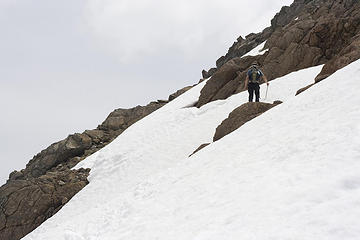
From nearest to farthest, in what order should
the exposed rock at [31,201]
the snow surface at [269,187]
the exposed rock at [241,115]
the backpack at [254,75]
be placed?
the snow surface at [269,187] < the exposed rock at [241,115] < the backpack at [254,75] < the exposed rock at [31,201]

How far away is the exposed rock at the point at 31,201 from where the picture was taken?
21.0m

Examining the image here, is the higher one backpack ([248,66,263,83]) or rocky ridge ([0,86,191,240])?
backpack ([248,66,263,83])

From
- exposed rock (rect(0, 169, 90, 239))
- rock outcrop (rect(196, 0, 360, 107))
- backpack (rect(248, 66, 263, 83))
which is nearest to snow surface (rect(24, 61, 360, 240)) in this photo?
backpack (rect(248, 66, 263, 83))

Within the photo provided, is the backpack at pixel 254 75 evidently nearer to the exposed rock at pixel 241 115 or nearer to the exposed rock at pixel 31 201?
the exposed rock at pixel 241 115

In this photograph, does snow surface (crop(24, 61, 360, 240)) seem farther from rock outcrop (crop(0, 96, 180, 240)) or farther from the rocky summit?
rock outcrop (crop(0, 96, 180, 240))

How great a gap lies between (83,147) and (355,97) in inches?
1043

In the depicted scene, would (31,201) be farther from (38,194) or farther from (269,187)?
(269,187)

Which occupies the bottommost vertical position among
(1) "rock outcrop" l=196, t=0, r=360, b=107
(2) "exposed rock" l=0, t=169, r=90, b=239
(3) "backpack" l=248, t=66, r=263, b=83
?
(2) "exposed rock" l=0, t=169, r=90, b=239

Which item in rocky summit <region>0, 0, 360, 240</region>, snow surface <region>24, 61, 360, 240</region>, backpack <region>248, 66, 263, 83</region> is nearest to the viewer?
snow surface <region>24, 61, 360, 240</region>

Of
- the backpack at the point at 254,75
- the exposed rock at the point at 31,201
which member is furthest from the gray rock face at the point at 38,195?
the backpack at the point at 254,75

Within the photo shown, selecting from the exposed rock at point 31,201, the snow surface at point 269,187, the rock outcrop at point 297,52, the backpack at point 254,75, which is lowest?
the snow surface at point 269,187

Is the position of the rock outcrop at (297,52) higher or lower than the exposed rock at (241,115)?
higher

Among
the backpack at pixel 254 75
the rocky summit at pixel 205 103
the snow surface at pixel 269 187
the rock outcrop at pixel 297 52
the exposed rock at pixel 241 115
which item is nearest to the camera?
the snow surface at pixel 269 187

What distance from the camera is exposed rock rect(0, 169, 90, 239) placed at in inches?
829
